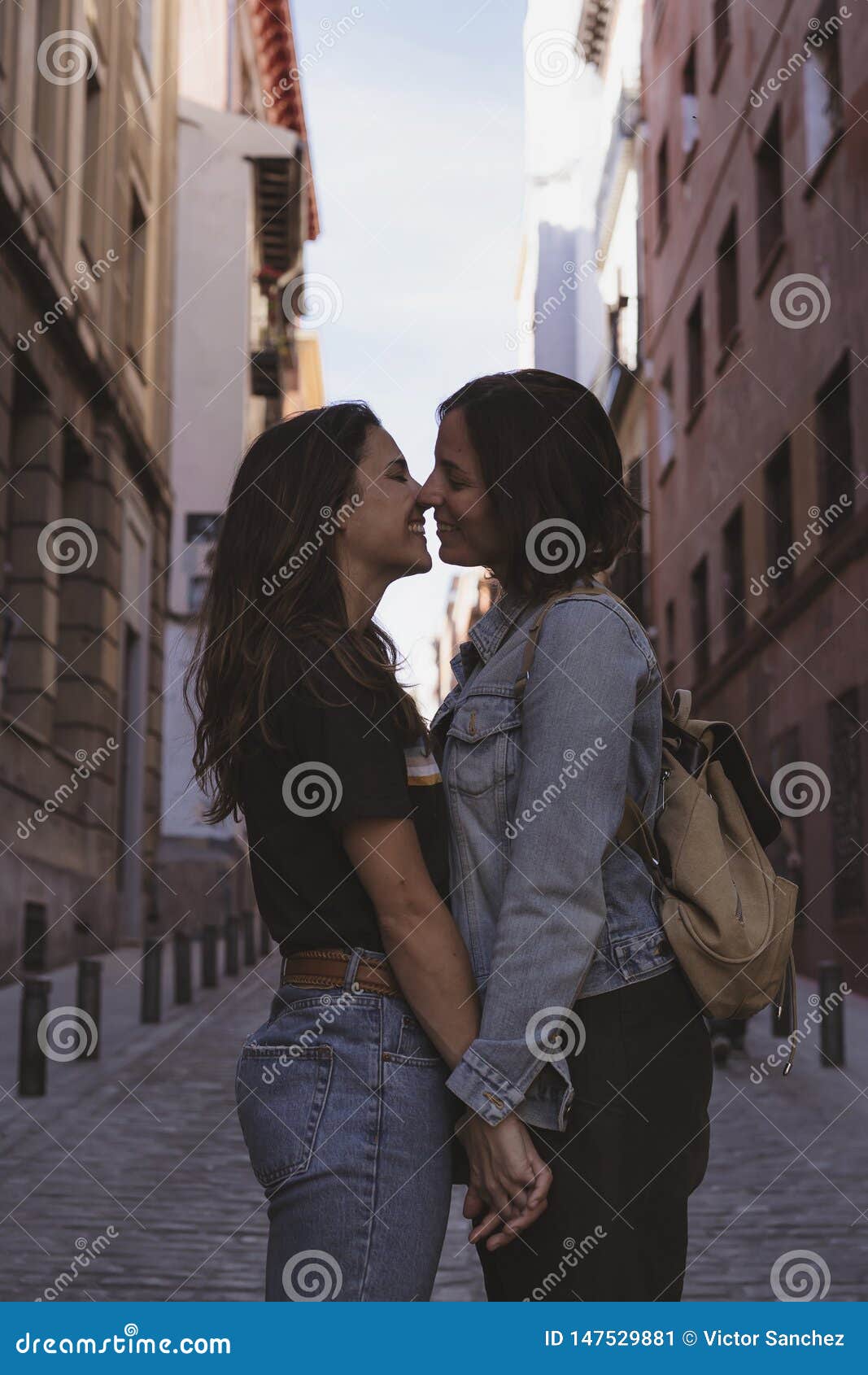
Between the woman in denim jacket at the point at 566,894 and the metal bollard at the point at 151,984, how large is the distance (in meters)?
9.99

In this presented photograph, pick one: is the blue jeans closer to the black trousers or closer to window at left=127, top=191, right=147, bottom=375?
the black trousers

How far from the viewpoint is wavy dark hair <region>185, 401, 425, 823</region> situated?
6.79 ft

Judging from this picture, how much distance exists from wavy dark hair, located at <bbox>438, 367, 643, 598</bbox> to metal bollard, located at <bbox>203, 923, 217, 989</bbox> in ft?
44.6

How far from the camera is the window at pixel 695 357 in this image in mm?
24406

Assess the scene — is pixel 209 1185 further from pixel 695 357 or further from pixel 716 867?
pixel 695 357

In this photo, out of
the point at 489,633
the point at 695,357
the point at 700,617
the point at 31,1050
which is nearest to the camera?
the point at 489,633

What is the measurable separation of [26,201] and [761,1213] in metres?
12.2

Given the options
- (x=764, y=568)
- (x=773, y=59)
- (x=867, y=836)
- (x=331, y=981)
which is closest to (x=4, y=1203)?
(x=331, y=981)

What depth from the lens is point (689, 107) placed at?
2545 centimetres

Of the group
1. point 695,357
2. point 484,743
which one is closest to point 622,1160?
point 484,743

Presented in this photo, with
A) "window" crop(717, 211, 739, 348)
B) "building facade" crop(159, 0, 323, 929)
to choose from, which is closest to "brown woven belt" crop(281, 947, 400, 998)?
"window" crop(717, 211, 739, 348)

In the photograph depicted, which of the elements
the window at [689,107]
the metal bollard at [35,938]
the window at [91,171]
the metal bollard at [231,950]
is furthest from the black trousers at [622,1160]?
the window at [689,107]

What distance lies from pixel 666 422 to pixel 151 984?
18166 millimetres

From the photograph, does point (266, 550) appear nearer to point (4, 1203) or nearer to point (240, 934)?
point (4, 1203)
